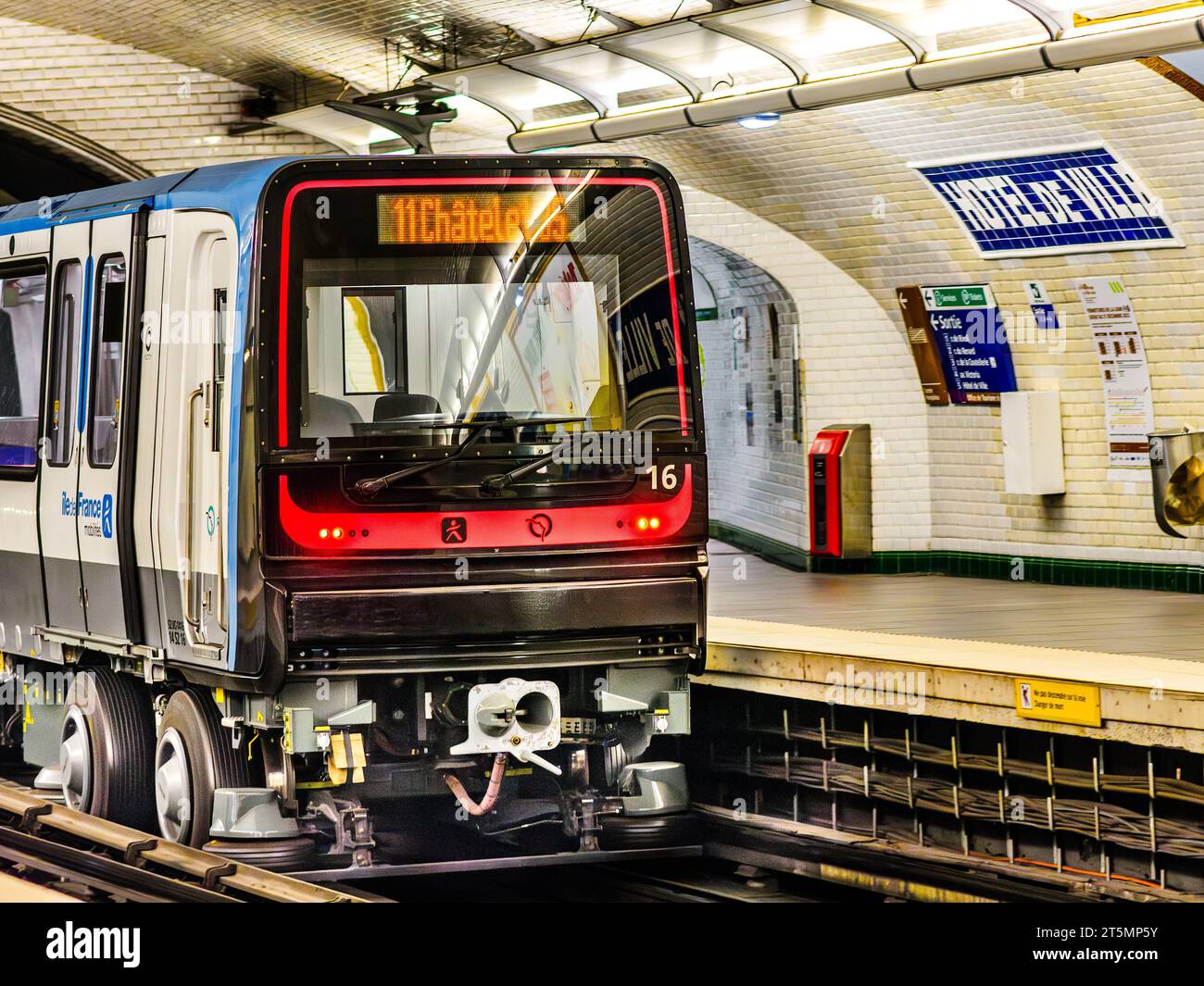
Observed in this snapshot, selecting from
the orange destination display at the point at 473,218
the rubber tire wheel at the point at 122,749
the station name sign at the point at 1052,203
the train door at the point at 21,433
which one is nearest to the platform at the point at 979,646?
the station name sign at the point at 1052,203

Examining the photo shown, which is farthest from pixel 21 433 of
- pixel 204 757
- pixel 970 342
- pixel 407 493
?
pixel 970 342

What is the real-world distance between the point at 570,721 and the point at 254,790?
4.65 ft

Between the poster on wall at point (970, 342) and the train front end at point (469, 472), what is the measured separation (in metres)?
7.40

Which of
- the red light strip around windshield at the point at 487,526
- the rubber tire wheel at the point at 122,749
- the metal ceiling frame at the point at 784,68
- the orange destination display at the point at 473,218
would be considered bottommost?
the rubber tire wheel at the point at 122,749

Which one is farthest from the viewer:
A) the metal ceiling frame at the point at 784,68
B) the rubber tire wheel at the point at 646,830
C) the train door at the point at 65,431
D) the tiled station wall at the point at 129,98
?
the tiled station wall at the point at 129,98

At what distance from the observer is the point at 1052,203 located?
1405 centimetres

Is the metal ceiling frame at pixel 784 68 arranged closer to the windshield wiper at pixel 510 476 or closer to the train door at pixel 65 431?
the train door at pixel 65 431

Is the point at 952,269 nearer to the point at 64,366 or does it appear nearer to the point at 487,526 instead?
the point at 64,366

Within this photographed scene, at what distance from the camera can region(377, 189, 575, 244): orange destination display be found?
26.8 feet

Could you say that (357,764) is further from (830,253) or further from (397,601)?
(830,253)

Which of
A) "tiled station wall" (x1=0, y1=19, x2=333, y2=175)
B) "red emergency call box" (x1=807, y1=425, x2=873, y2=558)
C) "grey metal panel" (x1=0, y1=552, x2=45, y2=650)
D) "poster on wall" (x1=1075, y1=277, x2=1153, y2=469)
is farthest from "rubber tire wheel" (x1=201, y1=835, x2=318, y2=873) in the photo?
"tiled station wall" (x1=0, y1=19, x2=333, y2=175)

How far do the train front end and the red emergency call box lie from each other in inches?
329

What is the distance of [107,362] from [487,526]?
2.32m

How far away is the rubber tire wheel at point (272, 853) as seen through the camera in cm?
848
